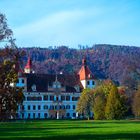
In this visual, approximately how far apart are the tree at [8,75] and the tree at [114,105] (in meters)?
49.9

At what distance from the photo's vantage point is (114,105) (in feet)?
265

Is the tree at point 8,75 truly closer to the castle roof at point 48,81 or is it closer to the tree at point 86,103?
the tree at point 86,103

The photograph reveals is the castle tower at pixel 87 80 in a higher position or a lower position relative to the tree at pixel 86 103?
higher

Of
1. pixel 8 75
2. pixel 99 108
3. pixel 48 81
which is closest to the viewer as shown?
pixel 8 75

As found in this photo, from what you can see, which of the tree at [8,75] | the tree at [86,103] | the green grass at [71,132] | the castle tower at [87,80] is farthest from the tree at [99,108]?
the tree at [8,75]

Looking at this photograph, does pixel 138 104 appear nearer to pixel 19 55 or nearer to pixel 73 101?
pixel 73 101

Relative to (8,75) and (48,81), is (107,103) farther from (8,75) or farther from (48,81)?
(8,75)

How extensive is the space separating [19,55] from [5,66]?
5.16 feet

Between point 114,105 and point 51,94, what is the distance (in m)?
37.7

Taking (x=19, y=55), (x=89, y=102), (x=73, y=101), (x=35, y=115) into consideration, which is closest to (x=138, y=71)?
(x=73, y=101)

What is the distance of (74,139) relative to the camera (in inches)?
1243

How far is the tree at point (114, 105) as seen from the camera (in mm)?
80875

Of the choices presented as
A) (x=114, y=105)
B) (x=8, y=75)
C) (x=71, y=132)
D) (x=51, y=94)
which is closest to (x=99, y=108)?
(x=114, y=105)

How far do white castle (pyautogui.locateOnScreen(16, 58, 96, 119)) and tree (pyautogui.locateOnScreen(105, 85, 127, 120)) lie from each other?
104 ft
